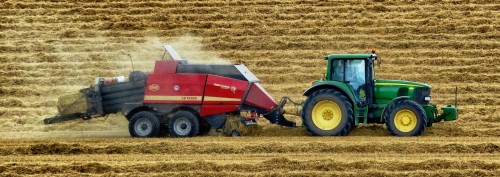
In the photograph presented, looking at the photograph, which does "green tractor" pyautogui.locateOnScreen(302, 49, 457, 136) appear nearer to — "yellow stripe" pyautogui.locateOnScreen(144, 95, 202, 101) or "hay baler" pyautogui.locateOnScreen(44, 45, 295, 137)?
"hay baler" pyautogui.locateOnScreen(44, 45, 295, 137)

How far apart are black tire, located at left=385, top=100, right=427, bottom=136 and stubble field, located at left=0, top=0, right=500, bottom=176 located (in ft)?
0.89

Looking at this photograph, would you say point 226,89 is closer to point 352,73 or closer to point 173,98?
point 173,98

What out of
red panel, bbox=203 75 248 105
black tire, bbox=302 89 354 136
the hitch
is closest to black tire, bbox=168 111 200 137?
red panel, bbox=203 75 248 105

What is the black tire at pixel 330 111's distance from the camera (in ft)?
62.0

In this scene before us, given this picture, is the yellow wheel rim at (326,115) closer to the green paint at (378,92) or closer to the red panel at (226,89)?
the green paint at (378,92)

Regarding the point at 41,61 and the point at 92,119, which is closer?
the point at 92,119

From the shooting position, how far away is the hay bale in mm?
19891

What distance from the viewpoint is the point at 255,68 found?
83.8ft

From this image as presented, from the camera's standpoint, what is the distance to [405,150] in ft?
54.3

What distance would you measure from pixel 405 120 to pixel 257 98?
111 inches

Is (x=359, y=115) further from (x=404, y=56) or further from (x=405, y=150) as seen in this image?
(x=404, y=56)

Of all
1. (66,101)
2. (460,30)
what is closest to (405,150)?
(66,101)

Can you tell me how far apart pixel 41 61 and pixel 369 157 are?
Result: 1271 centimetres

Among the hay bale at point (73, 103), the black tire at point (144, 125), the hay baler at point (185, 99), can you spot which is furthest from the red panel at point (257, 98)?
the hay bale at point (73, 103)
